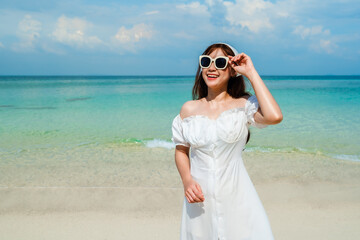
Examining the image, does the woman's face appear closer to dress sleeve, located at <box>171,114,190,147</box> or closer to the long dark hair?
the long dark hair

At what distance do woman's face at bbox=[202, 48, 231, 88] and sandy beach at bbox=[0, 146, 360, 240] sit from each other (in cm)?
259

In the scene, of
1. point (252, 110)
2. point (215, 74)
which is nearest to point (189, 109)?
point (215, 74)

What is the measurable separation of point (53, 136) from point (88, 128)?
1.80 metres

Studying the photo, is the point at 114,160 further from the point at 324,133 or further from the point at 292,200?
the point at 324,133

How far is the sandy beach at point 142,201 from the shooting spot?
14.1 ft

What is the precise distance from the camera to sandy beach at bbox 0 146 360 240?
4.30 metres

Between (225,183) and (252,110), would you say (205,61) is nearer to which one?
(252,110)

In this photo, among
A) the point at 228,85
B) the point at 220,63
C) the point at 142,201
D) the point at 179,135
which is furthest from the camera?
the point at 142,201

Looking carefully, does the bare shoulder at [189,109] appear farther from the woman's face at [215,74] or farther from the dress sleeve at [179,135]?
the woman's face at [215,74]

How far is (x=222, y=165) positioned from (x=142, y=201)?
3.09m

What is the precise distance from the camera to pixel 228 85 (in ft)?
8.19

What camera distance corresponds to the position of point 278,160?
24.9ft

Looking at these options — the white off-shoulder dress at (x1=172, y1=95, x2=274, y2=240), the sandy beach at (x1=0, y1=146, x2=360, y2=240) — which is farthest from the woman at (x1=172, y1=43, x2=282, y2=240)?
the sandy beach at (x1=0, y1=146, x2=360, y2=240)

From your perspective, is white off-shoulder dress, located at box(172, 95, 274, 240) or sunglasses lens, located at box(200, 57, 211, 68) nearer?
white off-shoulder dress, located at box(172, 95, 274, 240)
